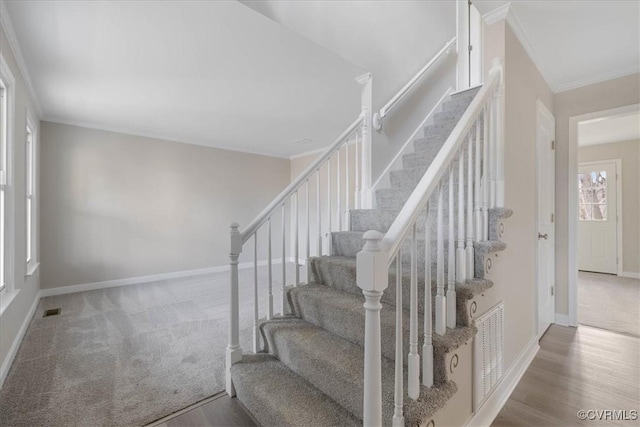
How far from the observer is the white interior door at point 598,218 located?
5133 millimetres

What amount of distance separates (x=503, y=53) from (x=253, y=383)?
99.4 inches

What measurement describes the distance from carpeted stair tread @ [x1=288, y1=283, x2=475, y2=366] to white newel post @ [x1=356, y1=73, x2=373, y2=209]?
100 centimetres

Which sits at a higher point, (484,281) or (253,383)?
(484,281)

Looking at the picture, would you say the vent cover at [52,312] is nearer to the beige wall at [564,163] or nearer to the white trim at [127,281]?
the white trim at [127,281]

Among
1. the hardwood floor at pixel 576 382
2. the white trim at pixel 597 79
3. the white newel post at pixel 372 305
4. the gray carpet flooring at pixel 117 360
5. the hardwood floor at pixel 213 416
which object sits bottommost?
the hardwood floor at pixel 576 382

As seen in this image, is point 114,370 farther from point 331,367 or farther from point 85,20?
point 85,20

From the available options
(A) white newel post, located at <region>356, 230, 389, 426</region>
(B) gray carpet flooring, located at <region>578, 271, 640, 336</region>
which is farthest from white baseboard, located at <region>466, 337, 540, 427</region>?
(B) gray carpet flooring, located at <region>578, 271, 640, 336</region>

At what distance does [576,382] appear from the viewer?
195 cm

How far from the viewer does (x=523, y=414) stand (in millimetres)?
1664

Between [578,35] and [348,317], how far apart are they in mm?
2580

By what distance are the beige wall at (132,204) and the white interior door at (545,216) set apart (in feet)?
15.9

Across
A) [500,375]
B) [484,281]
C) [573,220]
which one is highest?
[573,220]

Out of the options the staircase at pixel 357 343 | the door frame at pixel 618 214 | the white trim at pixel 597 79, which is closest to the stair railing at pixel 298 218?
the staircase at pixel 357 343

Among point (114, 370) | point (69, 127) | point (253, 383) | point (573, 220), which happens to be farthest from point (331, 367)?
point (69, 127)
